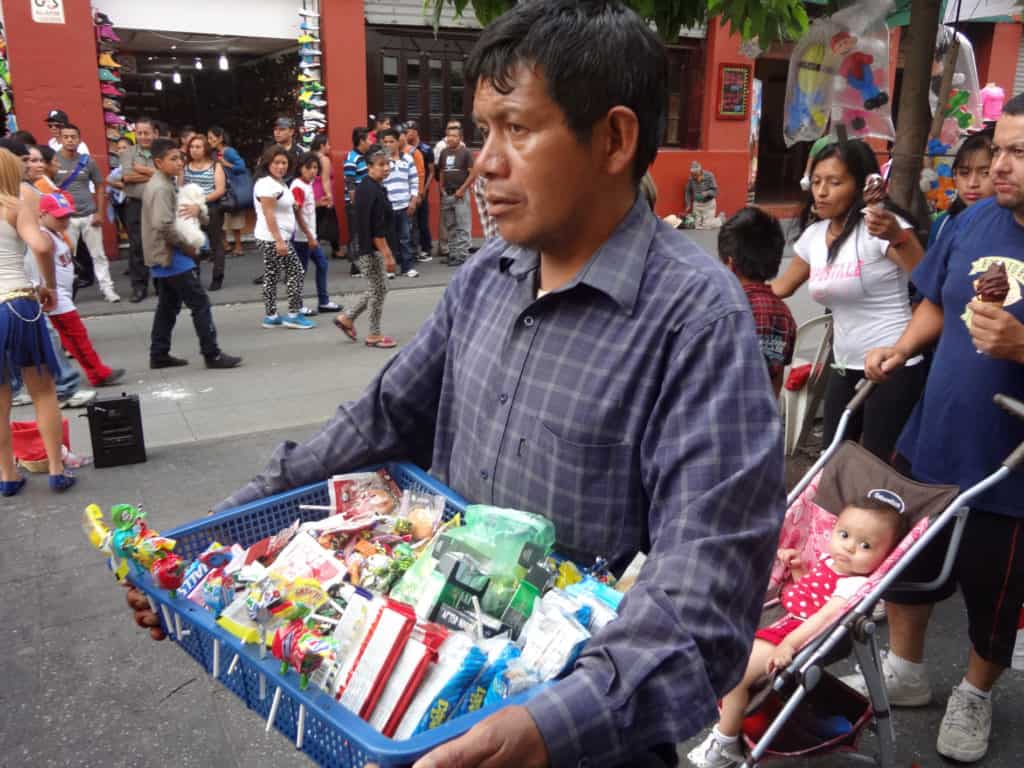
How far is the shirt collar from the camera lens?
145cm

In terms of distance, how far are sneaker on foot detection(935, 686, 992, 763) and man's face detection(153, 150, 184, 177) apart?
721 centimetres

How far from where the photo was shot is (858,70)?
4.76 meters

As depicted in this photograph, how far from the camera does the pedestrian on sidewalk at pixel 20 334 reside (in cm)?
500

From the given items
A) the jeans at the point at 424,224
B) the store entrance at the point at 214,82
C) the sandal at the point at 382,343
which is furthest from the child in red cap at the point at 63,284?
the store entrance at the point at 214,82

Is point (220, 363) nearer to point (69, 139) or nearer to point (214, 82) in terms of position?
point (69, 139)

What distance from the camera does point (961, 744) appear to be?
9.55 ft

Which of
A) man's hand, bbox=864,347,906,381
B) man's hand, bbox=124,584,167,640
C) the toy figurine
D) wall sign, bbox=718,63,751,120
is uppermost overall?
wall sign, bbox=718,63,751,120

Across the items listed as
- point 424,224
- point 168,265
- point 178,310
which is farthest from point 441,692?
point 424,224

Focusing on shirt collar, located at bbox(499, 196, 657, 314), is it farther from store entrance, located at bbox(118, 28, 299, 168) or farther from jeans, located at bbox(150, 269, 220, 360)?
store entrance, located at bbox(118, 28, 299, 168)

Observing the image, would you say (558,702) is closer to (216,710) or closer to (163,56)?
(216,710)

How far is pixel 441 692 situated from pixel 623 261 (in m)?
0.75

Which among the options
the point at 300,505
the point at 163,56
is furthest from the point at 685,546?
the point at 163,56

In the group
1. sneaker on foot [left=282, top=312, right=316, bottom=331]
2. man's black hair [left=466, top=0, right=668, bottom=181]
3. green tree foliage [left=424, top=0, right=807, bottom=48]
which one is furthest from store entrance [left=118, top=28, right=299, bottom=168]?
man's black hair [left=466, top=0, right=668, bottom=181]

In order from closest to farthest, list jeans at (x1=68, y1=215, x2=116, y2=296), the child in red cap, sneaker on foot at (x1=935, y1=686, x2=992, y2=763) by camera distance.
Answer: sneaker on foot at (x1=935, y1=686, x2=992, y2=763), the child in red cap, jeans at (x1=68, y1=215, x2=116, y2=296)
